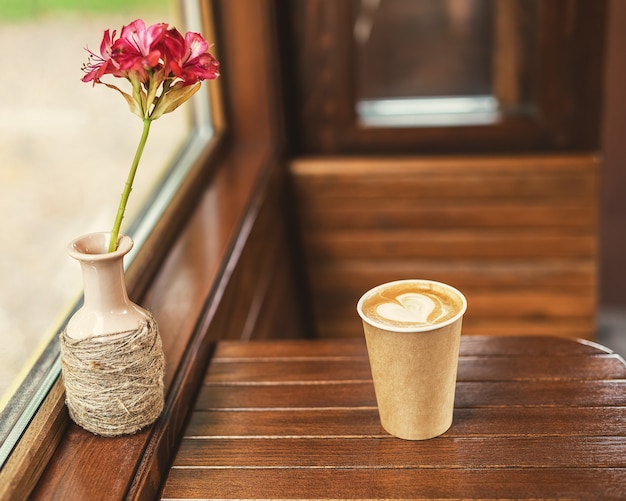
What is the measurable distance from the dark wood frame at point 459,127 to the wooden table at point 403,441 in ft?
4.49

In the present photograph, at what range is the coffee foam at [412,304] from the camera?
3.65 ft

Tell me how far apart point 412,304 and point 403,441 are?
19cm

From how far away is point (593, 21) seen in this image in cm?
248

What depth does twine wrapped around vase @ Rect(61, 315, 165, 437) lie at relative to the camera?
1072 mm

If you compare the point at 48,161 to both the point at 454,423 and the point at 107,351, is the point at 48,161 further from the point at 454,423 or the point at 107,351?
the point at 454,423

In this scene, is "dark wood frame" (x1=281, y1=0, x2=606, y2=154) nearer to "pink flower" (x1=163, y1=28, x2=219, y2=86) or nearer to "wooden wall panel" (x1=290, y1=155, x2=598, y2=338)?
"wooden wall panel" (x1=290, y1=155, x2=598, y2=338)

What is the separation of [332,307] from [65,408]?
5.60 ft

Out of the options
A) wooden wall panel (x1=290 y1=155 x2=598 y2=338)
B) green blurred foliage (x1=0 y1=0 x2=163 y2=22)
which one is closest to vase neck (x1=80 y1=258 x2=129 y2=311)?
green blurred foliage (x1=0 y1=0 x2=163 y2=22)

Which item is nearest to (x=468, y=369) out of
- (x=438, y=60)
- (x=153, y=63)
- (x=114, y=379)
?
(x=114, y=379)

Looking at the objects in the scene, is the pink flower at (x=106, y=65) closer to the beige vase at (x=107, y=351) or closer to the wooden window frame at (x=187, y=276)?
the beige vase at (x=107, y=351)

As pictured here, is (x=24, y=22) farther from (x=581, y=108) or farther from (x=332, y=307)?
(x=581, y=108)

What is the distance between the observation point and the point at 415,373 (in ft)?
3.62

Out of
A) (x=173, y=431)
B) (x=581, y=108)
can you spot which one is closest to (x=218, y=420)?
(x=173, y=431)

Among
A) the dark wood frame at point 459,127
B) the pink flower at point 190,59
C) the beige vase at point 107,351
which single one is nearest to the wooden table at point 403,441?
the beige vase at point 107,351
